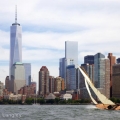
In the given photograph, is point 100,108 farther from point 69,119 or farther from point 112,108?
point 69,119

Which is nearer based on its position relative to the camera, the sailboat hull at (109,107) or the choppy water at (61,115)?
the choppy water at (61,115)

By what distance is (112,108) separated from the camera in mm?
100312

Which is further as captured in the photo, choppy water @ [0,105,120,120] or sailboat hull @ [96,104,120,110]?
sailboat hull @ [96,104,120,110]

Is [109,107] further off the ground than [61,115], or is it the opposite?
[109,107]

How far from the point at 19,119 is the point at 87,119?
11472 millimetres

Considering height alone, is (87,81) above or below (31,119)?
above

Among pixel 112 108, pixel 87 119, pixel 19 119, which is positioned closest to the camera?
pixel 19 119

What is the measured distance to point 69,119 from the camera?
65812 millimetres

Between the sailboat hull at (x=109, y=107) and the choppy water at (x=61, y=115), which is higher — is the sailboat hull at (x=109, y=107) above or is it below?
above

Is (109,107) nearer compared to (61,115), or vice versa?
(61,115)

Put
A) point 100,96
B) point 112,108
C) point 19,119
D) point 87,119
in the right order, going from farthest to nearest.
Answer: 1. point 100,96
2. point 112,108
3. point 87,119
4. point 19,119

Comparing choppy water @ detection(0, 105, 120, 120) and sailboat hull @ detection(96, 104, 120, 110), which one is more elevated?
sailboat hull @ detection(96, 104, 120, 110)

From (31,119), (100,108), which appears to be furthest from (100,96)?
(31,119)

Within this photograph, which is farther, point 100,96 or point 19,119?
point 100,96
